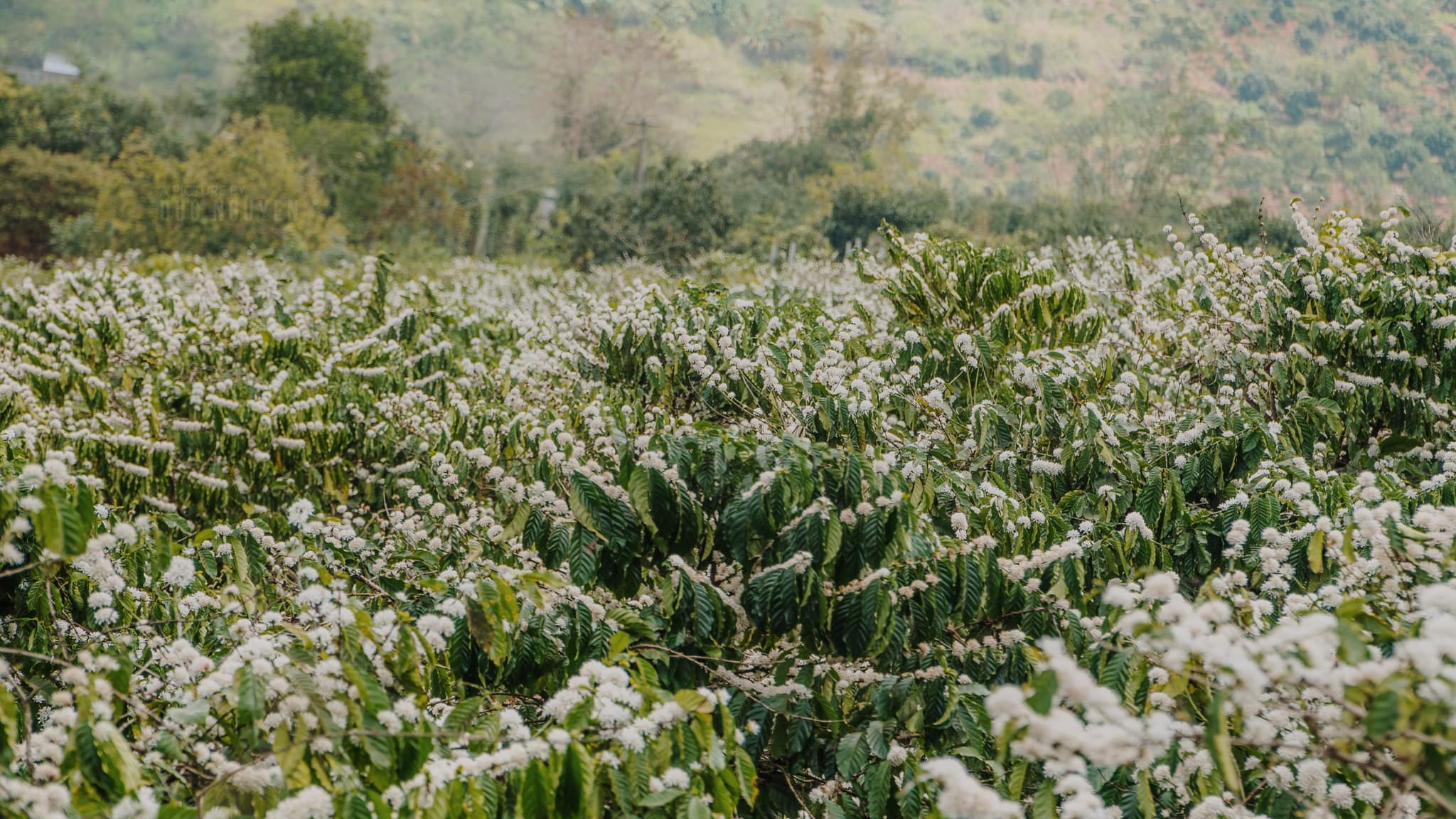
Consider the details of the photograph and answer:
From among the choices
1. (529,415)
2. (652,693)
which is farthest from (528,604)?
(529,415)

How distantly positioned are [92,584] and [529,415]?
211cm

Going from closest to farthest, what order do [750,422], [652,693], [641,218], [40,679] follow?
[652,693] → [40,679] → [750,422] → [641,218]

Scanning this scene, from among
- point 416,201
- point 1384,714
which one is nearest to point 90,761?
point 1384,714

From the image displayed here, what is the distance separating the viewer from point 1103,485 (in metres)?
4.38

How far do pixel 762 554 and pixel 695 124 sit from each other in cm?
9584

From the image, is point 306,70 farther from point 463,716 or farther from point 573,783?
point 573,783

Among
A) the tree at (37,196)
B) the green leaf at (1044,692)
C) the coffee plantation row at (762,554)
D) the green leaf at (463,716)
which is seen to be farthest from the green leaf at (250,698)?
the tree at (37,196)

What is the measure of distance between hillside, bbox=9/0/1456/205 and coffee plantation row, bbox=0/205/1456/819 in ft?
202

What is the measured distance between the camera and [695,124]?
96.1m

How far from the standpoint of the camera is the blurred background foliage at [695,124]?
107ft

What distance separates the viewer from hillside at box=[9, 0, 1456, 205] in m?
79.1

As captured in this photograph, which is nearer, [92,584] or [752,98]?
[92,584]

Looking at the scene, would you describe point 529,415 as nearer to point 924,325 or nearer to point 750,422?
point 750,422

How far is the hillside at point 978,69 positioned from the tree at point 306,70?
21313 millimetres
